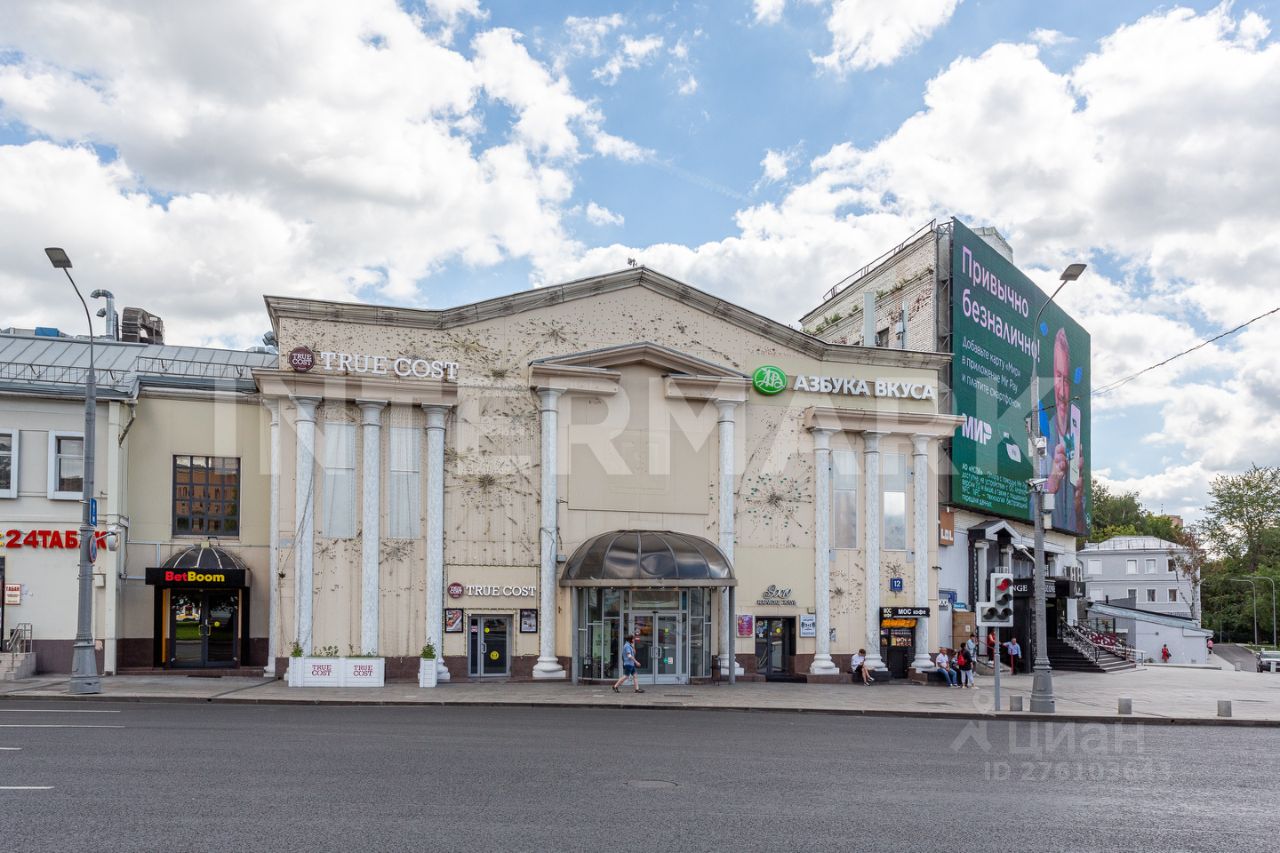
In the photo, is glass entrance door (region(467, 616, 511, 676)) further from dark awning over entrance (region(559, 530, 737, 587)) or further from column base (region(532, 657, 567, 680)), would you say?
dark awning over entrance (region(559, 530, 737, 587))

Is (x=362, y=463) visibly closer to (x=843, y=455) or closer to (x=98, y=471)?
(x=98, y=471)

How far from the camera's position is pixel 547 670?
3033 centimetres

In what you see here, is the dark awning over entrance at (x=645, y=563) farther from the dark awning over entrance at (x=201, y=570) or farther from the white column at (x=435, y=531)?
the dark awning over entrance at (x=201, y=570)

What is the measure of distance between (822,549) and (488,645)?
439 inches

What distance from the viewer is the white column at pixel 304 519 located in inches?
1139

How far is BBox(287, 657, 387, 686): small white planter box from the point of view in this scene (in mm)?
27703

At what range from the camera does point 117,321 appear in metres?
39.8

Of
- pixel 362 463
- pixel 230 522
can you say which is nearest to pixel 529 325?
pixel 362 463

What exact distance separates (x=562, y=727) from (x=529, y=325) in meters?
14.7

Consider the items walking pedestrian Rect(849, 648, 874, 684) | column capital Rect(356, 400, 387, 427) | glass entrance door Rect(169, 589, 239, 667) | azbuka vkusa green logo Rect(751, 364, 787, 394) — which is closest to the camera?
column capital Rect(356, 400, 387, 427)

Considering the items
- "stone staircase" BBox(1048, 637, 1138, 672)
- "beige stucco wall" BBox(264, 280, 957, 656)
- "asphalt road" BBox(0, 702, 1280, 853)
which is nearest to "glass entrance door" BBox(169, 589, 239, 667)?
"beige stucco wall" BBox(264, 280, 957, 656)

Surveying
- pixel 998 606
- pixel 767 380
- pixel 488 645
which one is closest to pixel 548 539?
pixel 488 645

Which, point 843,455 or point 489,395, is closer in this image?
point 489,395

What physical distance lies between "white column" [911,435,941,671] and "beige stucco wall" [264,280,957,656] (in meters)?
0.37
